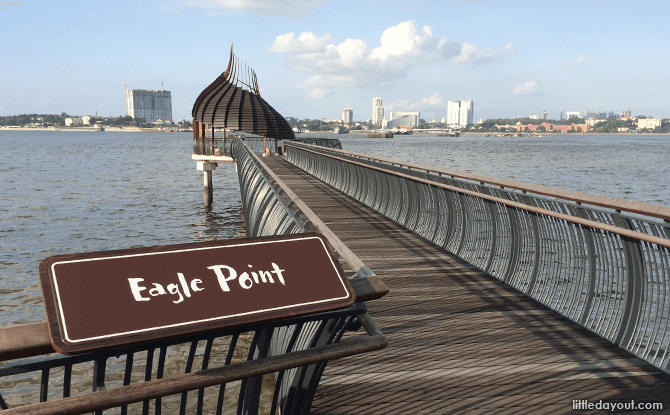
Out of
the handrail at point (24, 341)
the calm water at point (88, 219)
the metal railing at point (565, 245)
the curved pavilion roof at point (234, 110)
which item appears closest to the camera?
the handrail at point (24, 341)

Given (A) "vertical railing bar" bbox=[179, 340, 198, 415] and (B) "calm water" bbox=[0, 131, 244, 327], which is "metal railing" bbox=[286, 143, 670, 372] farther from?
(B) "calm water" bbox=[0, 131, 244, 327]

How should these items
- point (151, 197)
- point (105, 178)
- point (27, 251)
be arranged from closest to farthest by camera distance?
point (27, 251) < point (151, 197) < point (105, 178)

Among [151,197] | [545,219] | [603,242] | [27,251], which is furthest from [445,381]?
[151,197]

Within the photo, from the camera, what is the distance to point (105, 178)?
45500mm

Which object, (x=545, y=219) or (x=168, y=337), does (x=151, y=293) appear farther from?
(x=545, y=219)

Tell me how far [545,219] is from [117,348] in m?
4.96

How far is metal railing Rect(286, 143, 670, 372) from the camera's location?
4.43 metres

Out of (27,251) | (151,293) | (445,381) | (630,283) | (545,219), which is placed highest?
(151,293)

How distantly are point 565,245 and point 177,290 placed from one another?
4742mm

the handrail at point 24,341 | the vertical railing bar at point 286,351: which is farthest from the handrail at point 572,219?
the handrail at point 24,341

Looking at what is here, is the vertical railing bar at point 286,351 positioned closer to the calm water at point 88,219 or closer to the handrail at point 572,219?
the handrail at point 572,219

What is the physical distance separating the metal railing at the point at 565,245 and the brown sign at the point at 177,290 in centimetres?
306

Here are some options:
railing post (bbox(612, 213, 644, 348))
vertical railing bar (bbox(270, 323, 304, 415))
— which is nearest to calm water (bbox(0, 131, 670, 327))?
vertical railing bar (bbox(270, 323, 304, 415))

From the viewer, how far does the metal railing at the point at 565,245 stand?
4430mm
